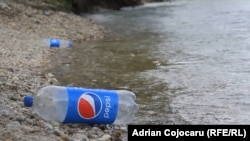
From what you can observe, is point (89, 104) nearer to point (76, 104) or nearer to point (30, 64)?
point (76, 104)

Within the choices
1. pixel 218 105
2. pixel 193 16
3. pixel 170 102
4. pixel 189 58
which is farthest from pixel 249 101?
pixel 193 16

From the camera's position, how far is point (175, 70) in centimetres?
1098

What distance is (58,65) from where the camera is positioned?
38.3ft

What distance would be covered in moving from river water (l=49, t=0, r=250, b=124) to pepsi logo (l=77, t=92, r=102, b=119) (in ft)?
4.70

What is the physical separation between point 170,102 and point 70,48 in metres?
7.26

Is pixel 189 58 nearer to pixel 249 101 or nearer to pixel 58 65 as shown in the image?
pixel 58 65

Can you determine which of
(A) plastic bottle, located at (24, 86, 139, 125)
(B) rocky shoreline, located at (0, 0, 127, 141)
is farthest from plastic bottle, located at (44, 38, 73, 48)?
(A) plastic bottle, located at (24, 86, 139, 125)

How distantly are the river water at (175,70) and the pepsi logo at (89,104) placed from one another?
143cm

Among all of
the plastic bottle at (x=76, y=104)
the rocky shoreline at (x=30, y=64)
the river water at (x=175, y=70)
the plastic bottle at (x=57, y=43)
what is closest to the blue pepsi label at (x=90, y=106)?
the plastic bottle at (x=76, y=104)

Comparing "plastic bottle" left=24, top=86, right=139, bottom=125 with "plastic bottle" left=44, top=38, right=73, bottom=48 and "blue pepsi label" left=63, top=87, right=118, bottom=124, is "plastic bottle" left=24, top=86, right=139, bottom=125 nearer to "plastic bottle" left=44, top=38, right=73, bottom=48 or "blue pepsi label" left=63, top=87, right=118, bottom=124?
"blue pepsi label" left=63, top=87, right=118, bottom=124

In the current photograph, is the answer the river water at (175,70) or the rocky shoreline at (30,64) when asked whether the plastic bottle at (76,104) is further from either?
the river water at (175,70)

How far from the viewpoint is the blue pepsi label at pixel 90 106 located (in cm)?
563

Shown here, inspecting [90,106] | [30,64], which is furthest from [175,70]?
[90,106]

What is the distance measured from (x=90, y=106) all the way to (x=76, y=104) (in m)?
0.17
